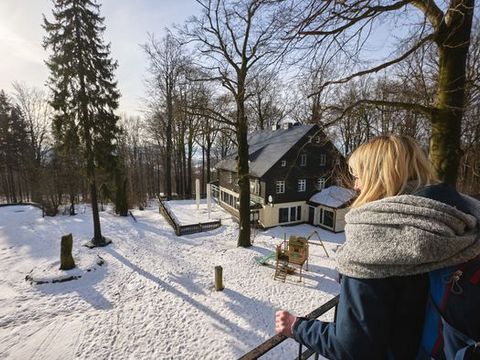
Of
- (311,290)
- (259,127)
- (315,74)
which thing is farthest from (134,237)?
(259,127)

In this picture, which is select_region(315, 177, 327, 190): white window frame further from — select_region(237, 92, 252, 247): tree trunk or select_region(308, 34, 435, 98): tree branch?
select_region(308, 34, 435, 98): tree branch

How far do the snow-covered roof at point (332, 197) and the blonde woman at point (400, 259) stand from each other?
15.6 metres

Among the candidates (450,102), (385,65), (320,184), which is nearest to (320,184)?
(320,184)

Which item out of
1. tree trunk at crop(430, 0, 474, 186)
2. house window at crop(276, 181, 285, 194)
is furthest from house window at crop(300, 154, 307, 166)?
tree trunk at crop(430, 0, 474, 186)

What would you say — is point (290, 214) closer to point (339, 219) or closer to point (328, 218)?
point (328, 218)

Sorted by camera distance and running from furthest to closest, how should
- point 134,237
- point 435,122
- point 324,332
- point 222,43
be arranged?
point 134,237, point 222,43, point 435,122, point 324,332

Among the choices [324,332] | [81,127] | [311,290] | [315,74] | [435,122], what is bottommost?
[311,290]

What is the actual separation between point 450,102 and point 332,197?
566 inches

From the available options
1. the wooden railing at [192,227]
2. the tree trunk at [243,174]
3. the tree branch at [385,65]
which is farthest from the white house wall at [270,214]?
the tree branch at [385,65]

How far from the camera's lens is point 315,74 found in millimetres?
4098

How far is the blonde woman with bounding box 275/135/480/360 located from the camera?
0.99m

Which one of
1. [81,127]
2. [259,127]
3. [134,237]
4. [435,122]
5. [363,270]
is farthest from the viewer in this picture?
[259,127]

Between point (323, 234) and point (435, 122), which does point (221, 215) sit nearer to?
point (323, 234)

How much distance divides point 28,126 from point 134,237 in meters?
25.0
